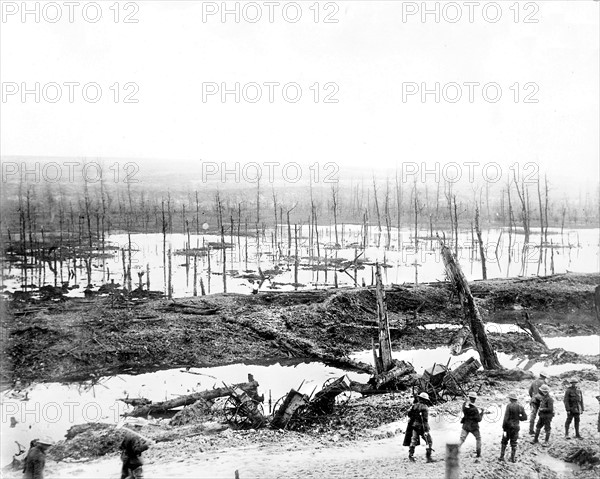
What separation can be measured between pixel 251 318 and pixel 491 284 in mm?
12341

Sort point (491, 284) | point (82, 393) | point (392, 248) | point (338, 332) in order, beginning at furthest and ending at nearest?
point (392, 248), point (491, 284), point (338, 332), point (82, 393)

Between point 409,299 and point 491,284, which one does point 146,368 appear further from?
point 491,284

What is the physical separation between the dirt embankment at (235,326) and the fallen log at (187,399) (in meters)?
3.58

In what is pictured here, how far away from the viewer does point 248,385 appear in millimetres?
10914

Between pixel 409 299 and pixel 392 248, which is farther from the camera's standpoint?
pixel 392 248

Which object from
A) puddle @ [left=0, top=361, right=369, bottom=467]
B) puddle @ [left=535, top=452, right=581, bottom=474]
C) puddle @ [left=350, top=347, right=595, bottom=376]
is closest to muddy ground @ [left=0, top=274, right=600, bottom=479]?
puddle @ [left=535, top=452, right=581, bottom=474]

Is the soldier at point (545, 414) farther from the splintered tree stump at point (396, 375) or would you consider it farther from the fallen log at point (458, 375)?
the splintered tree stump at point (396, 375)

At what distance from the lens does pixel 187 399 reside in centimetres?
1115

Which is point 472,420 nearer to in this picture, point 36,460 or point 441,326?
point 36,460

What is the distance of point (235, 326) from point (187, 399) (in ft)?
18.5

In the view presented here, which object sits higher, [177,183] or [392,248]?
[177,183]

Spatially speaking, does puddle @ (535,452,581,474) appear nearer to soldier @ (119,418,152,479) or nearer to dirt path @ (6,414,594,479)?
dirt path @ (6,414,594,479)

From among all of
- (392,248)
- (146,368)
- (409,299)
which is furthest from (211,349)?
(392,248)

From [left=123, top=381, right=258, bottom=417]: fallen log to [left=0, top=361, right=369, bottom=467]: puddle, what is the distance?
564 mm
